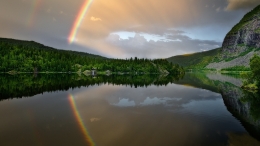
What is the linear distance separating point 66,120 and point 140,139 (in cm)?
1200

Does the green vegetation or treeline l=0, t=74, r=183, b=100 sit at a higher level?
the green vegetation

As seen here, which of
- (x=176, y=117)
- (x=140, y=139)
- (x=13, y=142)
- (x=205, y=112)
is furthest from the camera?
(x=205, y=112)

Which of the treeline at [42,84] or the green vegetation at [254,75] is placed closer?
the treeline at [42,84]

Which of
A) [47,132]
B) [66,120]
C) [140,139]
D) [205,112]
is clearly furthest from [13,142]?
[205,112]

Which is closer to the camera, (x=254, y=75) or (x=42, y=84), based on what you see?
(x=254, y=75)

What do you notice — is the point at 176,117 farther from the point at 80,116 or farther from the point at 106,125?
the point at 80,116

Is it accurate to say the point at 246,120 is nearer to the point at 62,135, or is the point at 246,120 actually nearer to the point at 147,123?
the point at 147,123

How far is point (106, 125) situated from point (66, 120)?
603 cm

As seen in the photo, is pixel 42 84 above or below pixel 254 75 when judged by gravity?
below

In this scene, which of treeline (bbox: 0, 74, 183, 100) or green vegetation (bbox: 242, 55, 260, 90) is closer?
treeline (bbox: 0, 74, 183, 100)

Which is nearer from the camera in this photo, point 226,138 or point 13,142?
point 13,142

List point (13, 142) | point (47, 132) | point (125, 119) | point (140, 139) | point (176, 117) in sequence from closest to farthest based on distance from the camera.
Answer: point (13, 142)
point (140, 139)
point (47, 132)
point (125, 119)
point (176, 117)

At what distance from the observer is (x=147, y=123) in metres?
27.2

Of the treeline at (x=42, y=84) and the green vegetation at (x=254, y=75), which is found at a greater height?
the green vegetation at (x=254, y=75)
